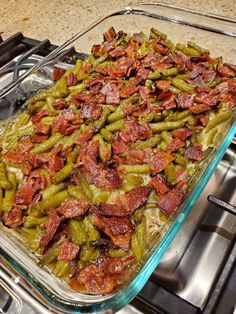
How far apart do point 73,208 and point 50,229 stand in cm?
10

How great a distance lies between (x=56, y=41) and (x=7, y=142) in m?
1.04

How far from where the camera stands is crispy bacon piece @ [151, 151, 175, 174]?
1.21 meters

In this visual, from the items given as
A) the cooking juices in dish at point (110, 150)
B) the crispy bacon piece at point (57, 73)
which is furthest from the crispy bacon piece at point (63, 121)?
the crispy bacon piece at point (57, 73)

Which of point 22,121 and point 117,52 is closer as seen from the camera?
point 22,121

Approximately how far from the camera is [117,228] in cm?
106

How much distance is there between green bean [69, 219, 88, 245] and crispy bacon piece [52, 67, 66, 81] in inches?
32.3

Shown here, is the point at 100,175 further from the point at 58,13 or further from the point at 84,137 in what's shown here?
the point at 58,13

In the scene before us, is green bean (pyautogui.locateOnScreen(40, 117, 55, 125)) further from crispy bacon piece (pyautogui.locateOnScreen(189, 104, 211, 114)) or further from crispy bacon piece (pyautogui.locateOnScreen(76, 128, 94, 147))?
crispy bacon piece (pyautogui.locateOnScreen(189, 104, 211, 114))

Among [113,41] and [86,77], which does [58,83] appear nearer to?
[86,77]

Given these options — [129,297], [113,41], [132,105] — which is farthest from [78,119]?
[129,297]

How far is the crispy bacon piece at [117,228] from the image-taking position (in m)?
1.04

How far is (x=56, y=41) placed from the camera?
7.52ft

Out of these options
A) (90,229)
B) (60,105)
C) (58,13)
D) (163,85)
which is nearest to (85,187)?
(90,229)

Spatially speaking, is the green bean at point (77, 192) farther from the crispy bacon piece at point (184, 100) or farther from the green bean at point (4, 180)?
the crispy bacon piece at point (184, 100)
